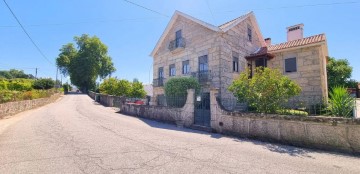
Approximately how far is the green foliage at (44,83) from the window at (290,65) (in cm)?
5242

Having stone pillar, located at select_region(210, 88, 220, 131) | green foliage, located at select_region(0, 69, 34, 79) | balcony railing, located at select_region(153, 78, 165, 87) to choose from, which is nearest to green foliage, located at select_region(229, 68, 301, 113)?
stone pillar, located at select_region(210, 88, 220, 131)

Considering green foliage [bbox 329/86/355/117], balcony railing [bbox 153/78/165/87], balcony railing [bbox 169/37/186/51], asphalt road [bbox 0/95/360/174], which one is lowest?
asphalt road [bbox 0/95/360/174]

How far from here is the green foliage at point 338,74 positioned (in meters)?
31.2

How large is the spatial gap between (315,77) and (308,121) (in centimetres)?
898

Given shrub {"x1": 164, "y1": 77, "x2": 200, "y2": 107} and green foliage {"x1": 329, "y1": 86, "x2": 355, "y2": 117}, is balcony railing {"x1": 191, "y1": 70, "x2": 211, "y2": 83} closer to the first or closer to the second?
shrub {"x1": 164, "y1": 77, "x2": 200, "y2": 107}

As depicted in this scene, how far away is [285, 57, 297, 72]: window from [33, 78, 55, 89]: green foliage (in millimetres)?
52424

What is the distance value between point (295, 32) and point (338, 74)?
67.9ft

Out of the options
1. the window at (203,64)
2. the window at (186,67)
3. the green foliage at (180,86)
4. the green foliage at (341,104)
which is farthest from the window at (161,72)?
the green foliage at (341,104)

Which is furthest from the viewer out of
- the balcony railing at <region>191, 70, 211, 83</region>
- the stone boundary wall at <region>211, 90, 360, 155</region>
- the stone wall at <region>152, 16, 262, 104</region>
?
the balcony railing at <region>191, 70, 211, 83</region>

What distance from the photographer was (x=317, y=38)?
13820mm

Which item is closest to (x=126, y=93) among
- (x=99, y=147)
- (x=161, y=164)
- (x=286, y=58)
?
(x=286, y=58)

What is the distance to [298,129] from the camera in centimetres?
659

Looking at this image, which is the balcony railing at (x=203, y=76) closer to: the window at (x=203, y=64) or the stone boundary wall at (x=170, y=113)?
the window at (x=203, y=64)

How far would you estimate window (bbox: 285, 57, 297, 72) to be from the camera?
47.8 ft
